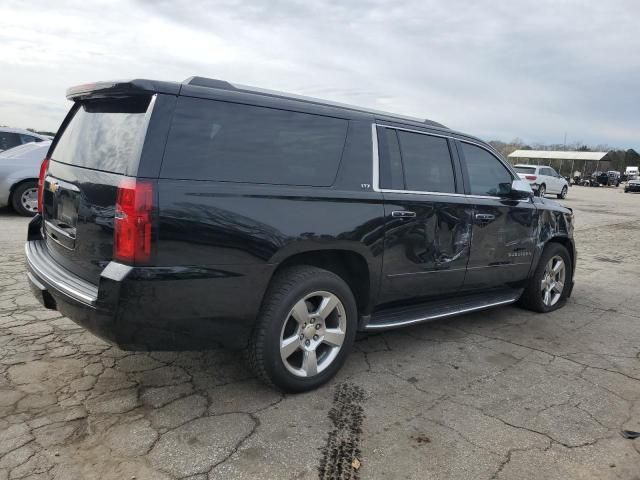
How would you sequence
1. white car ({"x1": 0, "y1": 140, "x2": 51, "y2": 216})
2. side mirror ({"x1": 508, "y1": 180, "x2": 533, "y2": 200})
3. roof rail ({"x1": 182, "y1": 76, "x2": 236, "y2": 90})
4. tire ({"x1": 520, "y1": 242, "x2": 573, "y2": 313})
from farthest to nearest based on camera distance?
1. white car ({"x1": 0, "y1": 140, "x2": 51, "y2": 216})
2. tire ({"x1": 520, "y1": 242, "x2": 573, "y2": 313})
3. side mirror ({"x1": 508, "y1": 180, "x2": 533, "y2": 200})
4. roof rail ({"x1": 182, "y1": 76, "x2": 236, "y2": 90})

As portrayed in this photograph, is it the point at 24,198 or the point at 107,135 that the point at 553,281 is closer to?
the point at 107,135

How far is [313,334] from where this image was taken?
11.1 feet

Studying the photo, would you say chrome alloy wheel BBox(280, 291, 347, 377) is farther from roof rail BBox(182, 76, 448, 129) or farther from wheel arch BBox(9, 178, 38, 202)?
wheel arch BBox(9, 178, 38, 202)

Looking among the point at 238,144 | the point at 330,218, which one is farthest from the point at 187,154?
the point at 330,218

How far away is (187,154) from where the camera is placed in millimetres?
2795

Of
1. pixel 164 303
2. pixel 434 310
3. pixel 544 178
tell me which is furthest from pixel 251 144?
pixel 544 178

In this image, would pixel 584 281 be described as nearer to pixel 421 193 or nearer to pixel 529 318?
pixel 529 318

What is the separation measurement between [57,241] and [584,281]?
660 cm

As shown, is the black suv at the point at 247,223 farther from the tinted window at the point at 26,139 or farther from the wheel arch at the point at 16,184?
the tinted window at the point at 26,139

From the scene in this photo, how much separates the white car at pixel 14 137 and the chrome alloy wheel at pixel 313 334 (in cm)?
983

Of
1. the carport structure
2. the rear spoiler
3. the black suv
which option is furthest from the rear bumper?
the carport structure

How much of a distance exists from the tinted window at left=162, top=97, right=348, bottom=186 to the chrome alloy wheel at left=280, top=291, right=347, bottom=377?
77cm

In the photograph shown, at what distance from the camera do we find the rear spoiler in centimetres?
280

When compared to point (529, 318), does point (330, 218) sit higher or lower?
higher
